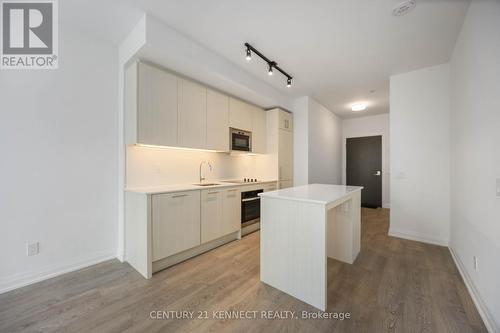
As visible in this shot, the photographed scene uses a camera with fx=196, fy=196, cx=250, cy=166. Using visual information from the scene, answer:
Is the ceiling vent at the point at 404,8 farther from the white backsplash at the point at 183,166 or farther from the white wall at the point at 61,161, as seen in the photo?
the white wall at the point at 61,161

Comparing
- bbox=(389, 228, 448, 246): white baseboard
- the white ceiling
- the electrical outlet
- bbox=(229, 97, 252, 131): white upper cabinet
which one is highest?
the white ceiling

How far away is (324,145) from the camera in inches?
193

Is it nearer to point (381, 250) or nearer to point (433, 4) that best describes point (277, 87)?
point (433, 4)

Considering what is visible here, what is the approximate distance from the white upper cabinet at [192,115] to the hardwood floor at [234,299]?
5.08 ft

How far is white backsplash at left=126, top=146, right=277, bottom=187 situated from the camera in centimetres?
248

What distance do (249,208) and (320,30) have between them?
2585 millimetres

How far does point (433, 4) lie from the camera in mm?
1799

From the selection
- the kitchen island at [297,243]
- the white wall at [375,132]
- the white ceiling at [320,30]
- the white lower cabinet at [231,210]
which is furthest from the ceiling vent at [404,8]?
the white wall at [375,132]

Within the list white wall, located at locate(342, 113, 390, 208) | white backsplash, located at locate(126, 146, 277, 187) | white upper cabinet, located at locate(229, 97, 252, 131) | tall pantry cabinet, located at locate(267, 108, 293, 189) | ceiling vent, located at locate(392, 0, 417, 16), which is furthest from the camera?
white wall, located at locate(342, 113, 390, 208)

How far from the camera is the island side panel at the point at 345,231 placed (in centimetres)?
229

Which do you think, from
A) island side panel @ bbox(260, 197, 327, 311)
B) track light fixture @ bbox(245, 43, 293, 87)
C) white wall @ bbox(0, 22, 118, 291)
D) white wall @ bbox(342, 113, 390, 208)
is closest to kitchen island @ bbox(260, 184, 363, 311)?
island side panel @ bbox(260, 197, 327, 311)

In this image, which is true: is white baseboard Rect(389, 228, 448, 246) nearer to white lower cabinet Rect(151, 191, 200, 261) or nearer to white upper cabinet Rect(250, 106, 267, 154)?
white upper cabinet Rect(250, 106, 267, 154)

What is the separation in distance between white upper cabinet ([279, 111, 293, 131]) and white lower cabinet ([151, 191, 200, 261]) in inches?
93.4

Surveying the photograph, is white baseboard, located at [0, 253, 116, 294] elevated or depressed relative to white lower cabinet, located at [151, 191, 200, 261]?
depressed
